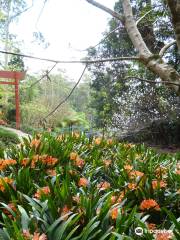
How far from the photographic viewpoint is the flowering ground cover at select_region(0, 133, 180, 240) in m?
1.72

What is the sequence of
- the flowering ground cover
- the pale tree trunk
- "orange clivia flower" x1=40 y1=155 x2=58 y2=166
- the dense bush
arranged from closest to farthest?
the flowering ground cover < the pale tree trunk < "orange clivia flower" x1=40 y1=155 x2=58 y2=166 < the dense bush

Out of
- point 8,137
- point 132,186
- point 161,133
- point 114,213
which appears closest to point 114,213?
point 114,213

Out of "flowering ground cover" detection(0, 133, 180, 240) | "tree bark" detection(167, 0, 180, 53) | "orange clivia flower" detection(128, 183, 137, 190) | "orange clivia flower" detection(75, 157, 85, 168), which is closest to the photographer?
"flowering ground cover" detection(0, 133, 180, 240)

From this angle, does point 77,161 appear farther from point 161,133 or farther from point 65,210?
point 161,133

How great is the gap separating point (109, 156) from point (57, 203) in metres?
2.05

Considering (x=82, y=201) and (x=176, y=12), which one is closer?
(x=82, y=201)

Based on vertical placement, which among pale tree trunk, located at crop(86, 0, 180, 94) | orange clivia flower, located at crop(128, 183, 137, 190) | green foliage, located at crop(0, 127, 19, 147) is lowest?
green foliage, located at crop(0, 127, 19, 147)

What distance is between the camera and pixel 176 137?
12156 millimetres

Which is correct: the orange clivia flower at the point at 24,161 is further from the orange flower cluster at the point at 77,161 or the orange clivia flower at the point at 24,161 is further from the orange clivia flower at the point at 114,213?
the orange clivia flower at the point at 114,213

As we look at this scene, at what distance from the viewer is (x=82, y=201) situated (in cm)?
199

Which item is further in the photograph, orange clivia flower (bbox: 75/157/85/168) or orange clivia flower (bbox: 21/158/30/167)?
orange clivia flower (bbox: 75/157/85/168)

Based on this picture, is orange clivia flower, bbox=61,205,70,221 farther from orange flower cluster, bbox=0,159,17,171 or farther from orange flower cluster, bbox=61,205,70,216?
orange flower cluster, bbox=0,159,17,171

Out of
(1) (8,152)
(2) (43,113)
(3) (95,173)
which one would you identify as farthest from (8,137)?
(2) (43,113)

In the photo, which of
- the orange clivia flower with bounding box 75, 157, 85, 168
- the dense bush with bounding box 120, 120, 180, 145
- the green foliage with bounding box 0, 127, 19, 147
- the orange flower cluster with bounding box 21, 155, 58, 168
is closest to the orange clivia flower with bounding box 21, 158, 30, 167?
the orange flower cluster with bounding box 21, 155, 58, 168
